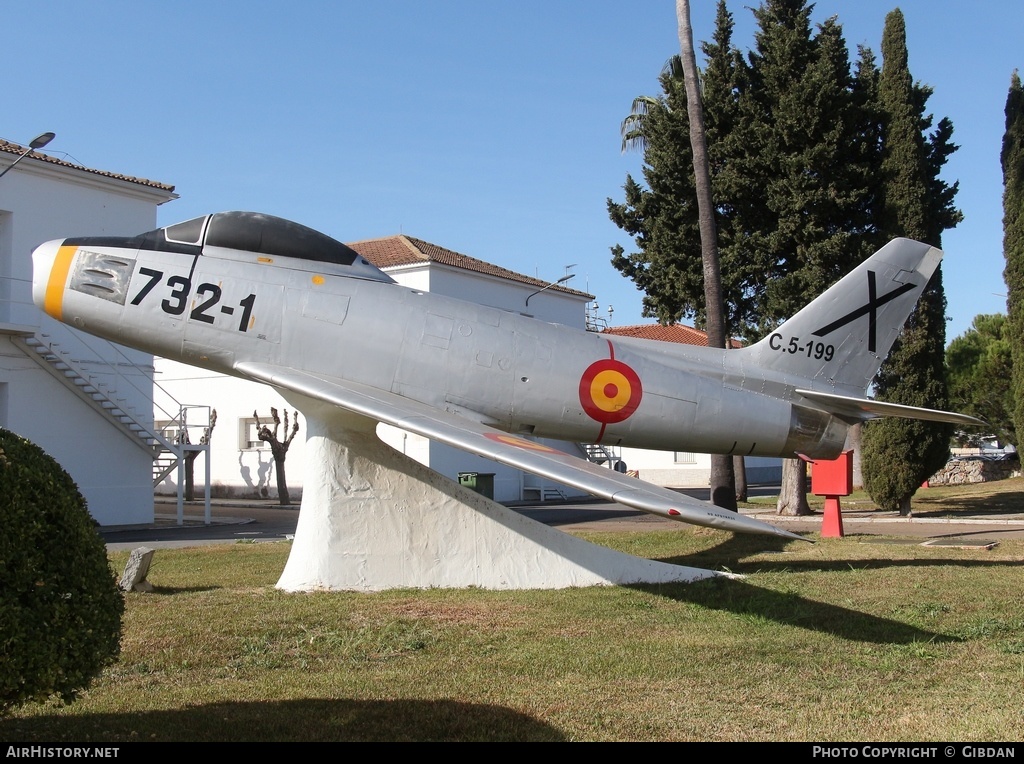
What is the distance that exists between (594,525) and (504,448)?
50.2 feet

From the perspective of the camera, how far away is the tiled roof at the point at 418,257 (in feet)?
110

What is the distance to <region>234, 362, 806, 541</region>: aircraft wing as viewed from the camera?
646cm

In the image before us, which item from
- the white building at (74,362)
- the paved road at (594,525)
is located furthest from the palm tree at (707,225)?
the white building at (74,362)

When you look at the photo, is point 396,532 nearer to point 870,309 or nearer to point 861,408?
point 861,408

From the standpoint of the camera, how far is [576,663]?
23.7 ft

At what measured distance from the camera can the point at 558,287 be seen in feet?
129

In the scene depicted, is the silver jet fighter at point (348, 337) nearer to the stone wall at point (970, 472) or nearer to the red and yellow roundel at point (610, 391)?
the red and yellow roundel at point (610, 391)

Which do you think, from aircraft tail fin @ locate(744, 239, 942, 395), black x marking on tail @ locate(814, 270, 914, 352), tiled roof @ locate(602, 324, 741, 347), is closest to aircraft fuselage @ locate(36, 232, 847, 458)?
aircraft tail fin @ locate(744, 239, 942, 395)

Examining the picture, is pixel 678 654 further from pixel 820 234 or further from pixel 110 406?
pixel 110 406

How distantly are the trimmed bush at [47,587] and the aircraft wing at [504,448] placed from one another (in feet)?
11.6

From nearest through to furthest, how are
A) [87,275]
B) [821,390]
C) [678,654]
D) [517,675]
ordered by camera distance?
[517,675] → [678,654] → [87,275] → [821,390]

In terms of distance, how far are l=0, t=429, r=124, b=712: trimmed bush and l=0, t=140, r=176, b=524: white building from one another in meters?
18.8

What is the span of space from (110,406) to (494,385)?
16377 millimetres

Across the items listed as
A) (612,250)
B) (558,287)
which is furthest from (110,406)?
(558,287)
